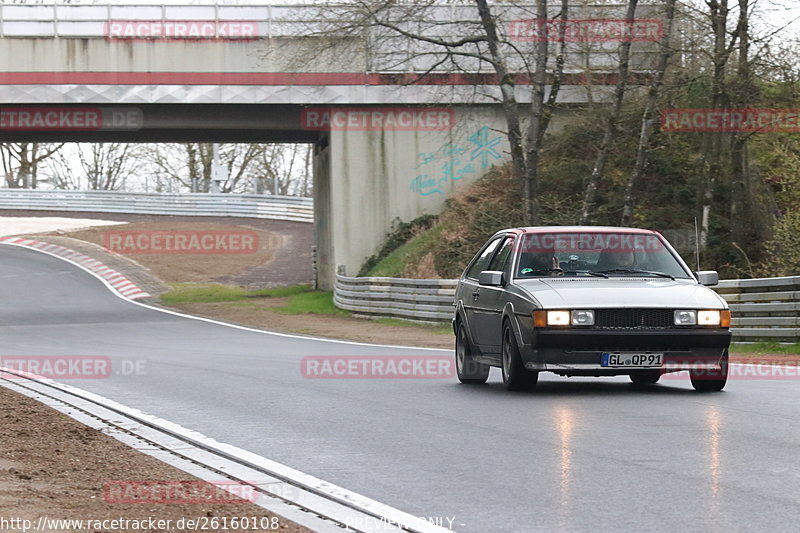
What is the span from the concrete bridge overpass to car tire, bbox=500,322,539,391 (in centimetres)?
2485

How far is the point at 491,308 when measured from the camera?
42.5 feet

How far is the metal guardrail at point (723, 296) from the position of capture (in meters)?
18.8

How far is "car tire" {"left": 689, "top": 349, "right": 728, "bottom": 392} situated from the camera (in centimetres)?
1214

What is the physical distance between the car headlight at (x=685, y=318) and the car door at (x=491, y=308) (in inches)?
66.5

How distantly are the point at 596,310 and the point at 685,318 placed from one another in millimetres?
778

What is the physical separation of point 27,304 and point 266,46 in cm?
975

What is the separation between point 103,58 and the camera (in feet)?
124

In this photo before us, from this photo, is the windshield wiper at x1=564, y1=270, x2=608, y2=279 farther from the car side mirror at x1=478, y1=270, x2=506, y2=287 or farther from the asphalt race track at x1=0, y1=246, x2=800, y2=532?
the asphalt race track at x1=0, y1=246, x2=800, y2=532

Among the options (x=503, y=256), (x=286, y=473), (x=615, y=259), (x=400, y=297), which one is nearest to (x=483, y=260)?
(x=503, y=256)

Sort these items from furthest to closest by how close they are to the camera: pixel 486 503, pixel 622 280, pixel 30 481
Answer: pixel 622 280
pixel 30 481
pixel 486 503

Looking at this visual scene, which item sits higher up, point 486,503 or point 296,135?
point 296,135

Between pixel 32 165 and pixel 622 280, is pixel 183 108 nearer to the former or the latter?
pixel 622 280

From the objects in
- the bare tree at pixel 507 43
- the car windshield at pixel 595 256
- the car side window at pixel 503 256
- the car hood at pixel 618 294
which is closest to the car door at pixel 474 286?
the car side window at pixel 503 256

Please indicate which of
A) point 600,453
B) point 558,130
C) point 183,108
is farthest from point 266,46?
point 600,453
